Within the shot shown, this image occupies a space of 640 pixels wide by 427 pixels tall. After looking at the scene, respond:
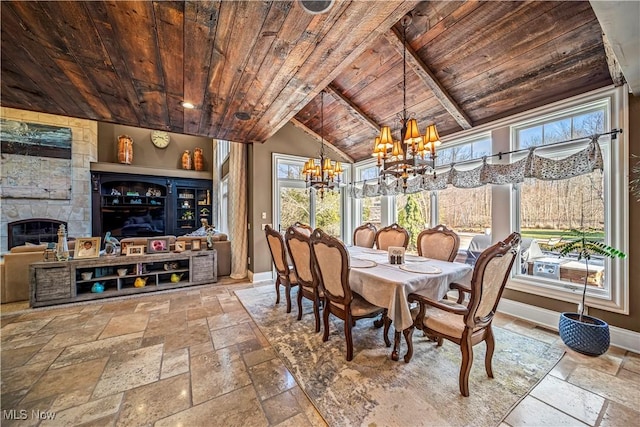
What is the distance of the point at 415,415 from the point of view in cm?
145

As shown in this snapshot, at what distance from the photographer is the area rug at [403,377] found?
147 centimetres

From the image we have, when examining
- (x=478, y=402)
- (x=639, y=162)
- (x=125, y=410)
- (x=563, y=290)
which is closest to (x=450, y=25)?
(x=639, y=162)

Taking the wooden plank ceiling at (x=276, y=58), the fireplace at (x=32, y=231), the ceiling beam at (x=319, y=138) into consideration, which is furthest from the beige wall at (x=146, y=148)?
the wooden plank ceiling at (x=276, y=58)

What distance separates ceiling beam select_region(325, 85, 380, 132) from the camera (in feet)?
12.3

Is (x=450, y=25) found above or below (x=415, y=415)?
above

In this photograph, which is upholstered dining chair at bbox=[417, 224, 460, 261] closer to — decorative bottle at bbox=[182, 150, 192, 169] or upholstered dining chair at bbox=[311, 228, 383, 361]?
upholstered dining chair at bbox=[311, 228, 383, 361]

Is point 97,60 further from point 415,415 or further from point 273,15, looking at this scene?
point 415,415

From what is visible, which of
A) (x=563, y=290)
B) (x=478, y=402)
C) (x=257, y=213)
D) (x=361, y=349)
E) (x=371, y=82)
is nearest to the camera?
(x=478, y=402)

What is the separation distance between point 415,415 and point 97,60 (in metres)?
3.65

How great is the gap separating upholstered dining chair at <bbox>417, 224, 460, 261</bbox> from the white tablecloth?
0.39 meters

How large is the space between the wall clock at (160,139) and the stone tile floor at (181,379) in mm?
5800

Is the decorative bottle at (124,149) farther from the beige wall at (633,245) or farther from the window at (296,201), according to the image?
the beige wall at (633,245)

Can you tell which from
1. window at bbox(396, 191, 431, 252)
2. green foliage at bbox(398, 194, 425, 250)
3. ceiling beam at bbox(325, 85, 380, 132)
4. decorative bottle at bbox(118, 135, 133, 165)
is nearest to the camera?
ceiling beam at bbox(325, 85, 380, 132)

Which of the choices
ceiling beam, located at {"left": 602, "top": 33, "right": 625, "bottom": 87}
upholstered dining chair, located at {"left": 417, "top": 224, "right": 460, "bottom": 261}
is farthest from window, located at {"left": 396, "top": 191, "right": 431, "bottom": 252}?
ceiling beam, located at {"left": 602, "top": 33, "right": 625, "bottom": 87}
